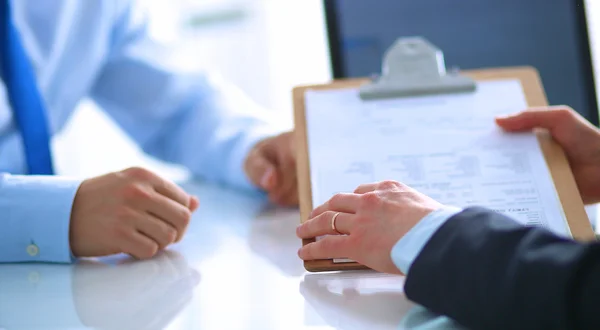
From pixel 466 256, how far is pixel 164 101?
0.88 meters

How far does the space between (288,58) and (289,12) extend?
161 millimetres

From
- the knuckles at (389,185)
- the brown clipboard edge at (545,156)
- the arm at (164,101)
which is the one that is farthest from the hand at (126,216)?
the arm at (164,101)

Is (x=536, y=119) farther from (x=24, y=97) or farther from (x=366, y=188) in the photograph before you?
(x=24, y=97)

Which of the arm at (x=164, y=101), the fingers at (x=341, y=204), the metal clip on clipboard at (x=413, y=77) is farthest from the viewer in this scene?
the arm at (x=164, y=101)

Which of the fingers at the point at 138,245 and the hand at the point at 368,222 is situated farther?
the fingers at the point at 138,245

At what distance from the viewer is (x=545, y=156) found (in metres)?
0.85

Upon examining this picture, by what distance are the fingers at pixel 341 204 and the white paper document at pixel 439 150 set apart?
0.04 m

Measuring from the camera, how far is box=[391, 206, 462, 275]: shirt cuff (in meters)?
0.61

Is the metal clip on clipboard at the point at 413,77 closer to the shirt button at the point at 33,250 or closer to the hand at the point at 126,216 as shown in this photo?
the hand at the point at 126,216

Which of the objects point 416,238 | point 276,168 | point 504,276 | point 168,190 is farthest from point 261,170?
point 504,276

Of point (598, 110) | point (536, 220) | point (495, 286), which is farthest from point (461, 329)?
point (598, 110)

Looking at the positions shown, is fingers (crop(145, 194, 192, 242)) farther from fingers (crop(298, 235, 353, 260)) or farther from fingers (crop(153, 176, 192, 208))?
fingers (crop(298, 235, 353, 260))

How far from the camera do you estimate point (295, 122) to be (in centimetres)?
93

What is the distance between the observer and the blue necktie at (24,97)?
102cm
